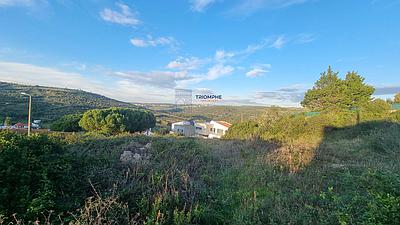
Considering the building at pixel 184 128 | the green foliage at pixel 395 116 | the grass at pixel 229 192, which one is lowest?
the building at pixel 184 128

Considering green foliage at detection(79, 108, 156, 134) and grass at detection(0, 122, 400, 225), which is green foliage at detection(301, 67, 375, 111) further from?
green foliage at detection(79, 108, 156, 134)

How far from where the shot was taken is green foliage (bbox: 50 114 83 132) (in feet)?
105

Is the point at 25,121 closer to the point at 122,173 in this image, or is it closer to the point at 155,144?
the point at 155,144

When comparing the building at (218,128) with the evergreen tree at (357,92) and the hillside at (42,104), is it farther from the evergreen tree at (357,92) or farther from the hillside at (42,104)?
the hillside at (42,104)

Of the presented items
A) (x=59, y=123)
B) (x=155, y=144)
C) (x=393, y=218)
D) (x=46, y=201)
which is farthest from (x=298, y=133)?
(x=59, y=123)

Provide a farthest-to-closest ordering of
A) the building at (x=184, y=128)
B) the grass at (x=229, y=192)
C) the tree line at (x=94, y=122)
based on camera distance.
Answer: the building at (x=184, y=128) → the tree line at (x=94, y=122) → the grass at (x=229, y=192)

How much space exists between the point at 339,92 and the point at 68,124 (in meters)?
36.2

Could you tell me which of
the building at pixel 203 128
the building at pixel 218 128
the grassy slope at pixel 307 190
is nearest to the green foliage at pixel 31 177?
the grassy slope at pixel 307 190

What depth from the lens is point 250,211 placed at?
12.2ft

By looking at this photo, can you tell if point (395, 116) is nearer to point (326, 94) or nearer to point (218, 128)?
point (326, 94)

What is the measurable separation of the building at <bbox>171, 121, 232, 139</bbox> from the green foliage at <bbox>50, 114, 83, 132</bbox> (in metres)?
20.1

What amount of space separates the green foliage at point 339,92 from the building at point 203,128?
20053mm

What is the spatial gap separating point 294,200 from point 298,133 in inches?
612

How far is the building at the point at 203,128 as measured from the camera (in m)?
51.7
